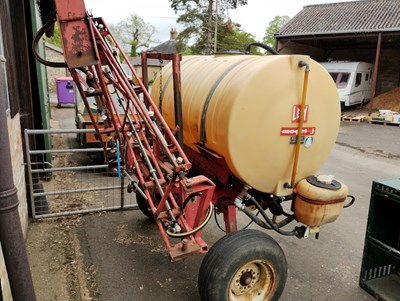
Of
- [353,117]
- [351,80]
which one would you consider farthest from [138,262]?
[351,80]

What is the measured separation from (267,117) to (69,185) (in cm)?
455

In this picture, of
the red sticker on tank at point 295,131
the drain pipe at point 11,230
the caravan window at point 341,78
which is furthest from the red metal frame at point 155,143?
the caravan window at point 341,78

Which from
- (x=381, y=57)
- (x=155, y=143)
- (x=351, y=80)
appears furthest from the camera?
(x=381, y=57)

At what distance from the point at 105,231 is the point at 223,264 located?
2360mm

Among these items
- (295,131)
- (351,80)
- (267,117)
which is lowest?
(351,80)

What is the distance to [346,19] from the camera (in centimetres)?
1953

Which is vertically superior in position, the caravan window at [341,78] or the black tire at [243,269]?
the caravan window at [341,78]

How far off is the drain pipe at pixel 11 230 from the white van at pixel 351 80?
18.5m

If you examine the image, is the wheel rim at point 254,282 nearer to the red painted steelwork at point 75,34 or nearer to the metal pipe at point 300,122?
the metal pipe at point 300,122

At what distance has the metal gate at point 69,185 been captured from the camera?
4.85m

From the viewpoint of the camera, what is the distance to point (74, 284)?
11.5 ft

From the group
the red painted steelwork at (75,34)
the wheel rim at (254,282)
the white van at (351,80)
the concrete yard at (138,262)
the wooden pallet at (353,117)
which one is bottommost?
the wooden pallet at (353,117)

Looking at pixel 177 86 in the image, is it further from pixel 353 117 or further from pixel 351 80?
pixel 351 80

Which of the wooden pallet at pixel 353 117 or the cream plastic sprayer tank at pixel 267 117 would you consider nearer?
the cream plastic sprayer tank at pixel 267 117
